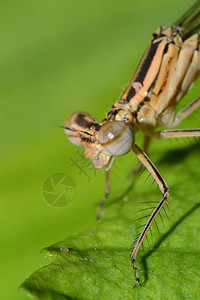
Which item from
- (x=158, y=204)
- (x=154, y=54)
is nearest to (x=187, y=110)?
(x=154, y=54)

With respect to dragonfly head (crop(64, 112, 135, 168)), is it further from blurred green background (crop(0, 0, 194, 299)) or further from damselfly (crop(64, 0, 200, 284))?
blurred green background (crop(0, 0, 194, 299))

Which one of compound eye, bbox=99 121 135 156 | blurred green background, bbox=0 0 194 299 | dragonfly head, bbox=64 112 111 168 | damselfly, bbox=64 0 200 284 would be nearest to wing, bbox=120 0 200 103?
damselfly, bbox=64 0 200 284

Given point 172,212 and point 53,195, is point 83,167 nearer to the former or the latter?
point 53,195

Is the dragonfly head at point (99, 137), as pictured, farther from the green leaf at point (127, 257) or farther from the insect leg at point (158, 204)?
the green leaf at point (127, 257)

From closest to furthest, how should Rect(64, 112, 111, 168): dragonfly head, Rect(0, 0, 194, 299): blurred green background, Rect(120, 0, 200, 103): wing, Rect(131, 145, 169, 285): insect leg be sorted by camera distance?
Rect(131, 145, 169, 285): insect leg
Rect(64, 112, 111, 168): dragonfly head
Rect(120, 0, 200, 103): wing
Rect(0, 0, 194, 299): blurred green background

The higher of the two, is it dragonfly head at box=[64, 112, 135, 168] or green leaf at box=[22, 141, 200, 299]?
dragonfly head at box=[64, 112, 135, 168]

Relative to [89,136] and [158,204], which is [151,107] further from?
[158,204]

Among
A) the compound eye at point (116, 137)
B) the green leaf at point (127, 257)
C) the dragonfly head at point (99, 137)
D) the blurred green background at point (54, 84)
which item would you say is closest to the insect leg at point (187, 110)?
the green leaf at point (127, 257)

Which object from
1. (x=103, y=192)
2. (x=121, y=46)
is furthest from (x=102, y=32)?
(x=103, y=192)
